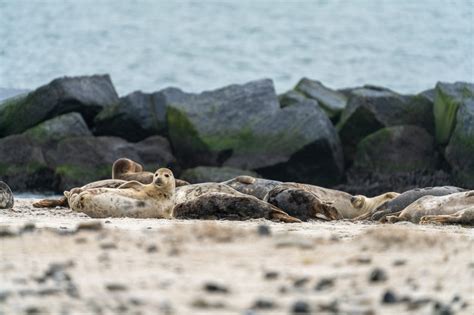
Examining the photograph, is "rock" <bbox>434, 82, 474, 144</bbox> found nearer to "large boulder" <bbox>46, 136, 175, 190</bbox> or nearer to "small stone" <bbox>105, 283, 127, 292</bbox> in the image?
"large boulder" <bbox>46, 136, 175, 190</bbox>

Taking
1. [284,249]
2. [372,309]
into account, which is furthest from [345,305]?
[284,249]

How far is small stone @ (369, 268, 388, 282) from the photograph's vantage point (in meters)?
4.40

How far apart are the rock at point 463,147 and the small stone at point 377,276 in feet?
47.7

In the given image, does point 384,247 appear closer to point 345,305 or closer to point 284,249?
point 284,249

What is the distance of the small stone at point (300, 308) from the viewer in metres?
3.78

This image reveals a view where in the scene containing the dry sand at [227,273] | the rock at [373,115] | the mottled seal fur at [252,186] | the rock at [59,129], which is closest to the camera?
the dry sand at [227,273]

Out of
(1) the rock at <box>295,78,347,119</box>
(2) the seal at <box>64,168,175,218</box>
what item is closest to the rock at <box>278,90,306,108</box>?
(1) the rock at <box>295,78,347,119</box>

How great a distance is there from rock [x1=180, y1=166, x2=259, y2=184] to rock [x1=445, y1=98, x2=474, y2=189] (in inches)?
140

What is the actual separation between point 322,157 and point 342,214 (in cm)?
782

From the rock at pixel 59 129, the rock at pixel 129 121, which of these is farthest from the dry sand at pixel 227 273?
the rock at pixel 129 121

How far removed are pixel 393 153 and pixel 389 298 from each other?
15.6 metres

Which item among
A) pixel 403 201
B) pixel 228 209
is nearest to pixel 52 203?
pixel 228 209

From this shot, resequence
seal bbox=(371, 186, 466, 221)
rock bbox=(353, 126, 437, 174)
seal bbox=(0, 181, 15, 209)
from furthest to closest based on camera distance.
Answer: rock bbox=(353, 126, 437, 174), seal bbox=(371, 186, 466, 221), seal bbox=(0, 181, 15, 209)

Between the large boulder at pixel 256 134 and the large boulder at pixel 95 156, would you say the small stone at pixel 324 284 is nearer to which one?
the large boulder at pixel 256 134
